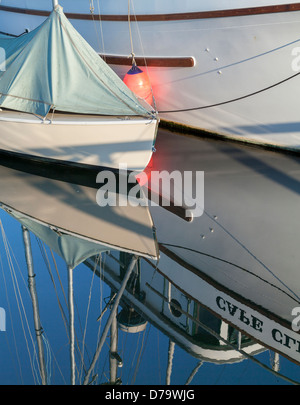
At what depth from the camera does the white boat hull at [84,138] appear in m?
7.39

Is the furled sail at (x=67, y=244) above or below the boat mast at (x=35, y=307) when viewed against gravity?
above

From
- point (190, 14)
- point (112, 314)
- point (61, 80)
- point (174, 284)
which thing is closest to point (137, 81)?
point (190, 14)

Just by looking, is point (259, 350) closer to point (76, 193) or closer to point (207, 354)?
point (207, 354)

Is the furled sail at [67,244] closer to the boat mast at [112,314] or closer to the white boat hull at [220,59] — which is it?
the boat mast at [112,314]

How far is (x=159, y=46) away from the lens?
8.96m

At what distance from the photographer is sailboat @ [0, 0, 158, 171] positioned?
24.5ft

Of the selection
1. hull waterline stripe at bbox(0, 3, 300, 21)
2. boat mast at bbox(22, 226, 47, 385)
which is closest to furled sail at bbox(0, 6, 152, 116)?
hull waterline stripe at bbox(0, 3, 300, 21)

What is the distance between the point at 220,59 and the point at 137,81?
1.34 metres

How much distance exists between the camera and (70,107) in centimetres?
754

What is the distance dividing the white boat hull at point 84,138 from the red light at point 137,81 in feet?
5.06

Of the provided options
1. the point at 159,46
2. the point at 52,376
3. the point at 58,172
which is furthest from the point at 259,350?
the point at 159,46

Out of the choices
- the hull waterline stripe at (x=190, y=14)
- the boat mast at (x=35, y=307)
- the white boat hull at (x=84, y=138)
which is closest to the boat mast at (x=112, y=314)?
the boat mast at (x=35, y=307)

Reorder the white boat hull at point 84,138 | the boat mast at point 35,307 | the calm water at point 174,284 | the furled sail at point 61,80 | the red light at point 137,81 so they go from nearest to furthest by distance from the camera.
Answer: the boat mast at point 35,307, the calm water at point 174,284, the white boat hull at point 84,138, the furled sail at point 61,80, the red light at point 137,81

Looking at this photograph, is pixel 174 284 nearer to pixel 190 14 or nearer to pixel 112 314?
pixel 112 314
